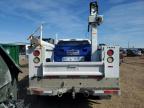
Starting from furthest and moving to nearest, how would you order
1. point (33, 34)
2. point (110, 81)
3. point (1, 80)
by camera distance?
point (33, 34)
point (110, 81)
point (1, 80)

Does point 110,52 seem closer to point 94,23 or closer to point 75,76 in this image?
point 75,76

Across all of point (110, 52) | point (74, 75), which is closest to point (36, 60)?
point (74, 75)

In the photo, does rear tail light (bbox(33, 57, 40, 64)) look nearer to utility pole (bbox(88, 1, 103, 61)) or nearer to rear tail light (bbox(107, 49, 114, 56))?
rear tail light (bbox(107, 49, 114, 56))

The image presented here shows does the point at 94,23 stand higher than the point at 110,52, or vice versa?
the point at 94,23

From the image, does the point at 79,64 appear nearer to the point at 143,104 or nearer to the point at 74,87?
the point at 74,87

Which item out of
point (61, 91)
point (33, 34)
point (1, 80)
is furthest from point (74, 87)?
point (1, 80)

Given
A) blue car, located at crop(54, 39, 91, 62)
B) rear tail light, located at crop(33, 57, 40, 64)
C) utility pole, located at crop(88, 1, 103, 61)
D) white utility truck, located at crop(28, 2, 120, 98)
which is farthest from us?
blue car, located at crop(54, 39, 91, 62)

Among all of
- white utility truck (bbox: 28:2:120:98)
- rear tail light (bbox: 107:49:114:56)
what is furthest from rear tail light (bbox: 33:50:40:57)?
rear tail light (bbox: 107:49:114:56)

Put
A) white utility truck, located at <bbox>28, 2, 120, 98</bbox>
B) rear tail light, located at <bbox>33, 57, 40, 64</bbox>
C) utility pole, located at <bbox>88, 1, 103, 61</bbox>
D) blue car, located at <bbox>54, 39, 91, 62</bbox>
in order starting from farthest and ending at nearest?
blue car, located at <bbox>54, 39, 91, 62</bbox>
utility pole, located at <bbox>88, 1, 103, 61</bbox>
rear tail light, located at <bbox>33, 57, 40, 64</bbox>
white utility truck, located at <bbox>28, 2, 120, 98</bbox>

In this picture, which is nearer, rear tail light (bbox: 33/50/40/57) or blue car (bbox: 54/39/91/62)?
rear tail light (bbox: 33/50/40/57)

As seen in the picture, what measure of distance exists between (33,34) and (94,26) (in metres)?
1.79

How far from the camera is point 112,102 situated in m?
9.24

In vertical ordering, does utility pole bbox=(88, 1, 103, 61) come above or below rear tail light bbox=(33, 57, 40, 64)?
above

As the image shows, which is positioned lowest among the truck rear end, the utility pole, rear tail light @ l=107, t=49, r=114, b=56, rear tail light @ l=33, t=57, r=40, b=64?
the truck rear end
